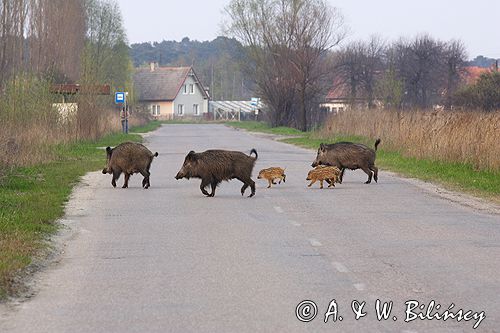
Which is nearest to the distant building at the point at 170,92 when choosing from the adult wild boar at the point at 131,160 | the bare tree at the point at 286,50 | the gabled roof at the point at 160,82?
the gabled roof at the point at 160,82

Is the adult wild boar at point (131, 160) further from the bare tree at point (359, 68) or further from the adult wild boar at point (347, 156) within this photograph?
the bare tree at point (359, 68)

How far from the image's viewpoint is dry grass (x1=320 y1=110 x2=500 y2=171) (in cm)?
2609

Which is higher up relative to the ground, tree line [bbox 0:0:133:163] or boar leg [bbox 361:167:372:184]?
tree line [bbox 0:0:133:163]

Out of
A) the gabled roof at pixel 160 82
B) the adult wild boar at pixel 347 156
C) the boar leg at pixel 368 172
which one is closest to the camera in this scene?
the adult wild boar at pixel 347 156

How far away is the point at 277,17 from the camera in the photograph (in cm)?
7194

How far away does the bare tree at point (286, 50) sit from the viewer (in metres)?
67.6

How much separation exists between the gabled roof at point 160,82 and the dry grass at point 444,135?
96.7 meters

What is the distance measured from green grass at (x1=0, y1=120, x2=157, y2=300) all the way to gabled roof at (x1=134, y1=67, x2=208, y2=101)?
107463mm

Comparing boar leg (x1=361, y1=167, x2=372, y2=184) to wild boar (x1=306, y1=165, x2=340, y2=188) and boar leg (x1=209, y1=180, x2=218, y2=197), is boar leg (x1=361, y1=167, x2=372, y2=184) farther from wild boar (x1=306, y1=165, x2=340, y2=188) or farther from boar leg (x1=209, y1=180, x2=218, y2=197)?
boar leg (x1=209, y1=180, x2=218, y2=197)

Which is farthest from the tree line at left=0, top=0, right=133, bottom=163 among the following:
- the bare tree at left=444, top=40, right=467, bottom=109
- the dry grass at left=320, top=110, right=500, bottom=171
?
the bare tree at left=444, top=40, right=467, bottom=109

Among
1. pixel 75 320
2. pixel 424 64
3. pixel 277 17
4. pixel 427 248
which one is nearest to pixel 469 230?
pixel 427 248

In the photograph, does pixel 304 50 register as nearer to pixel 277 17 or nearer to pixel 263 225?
pixel 277 17

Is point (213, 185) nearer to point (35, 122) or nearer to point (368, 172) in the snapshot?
point (368, 172)

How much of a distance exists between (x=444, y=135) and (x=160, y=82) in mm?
113101
